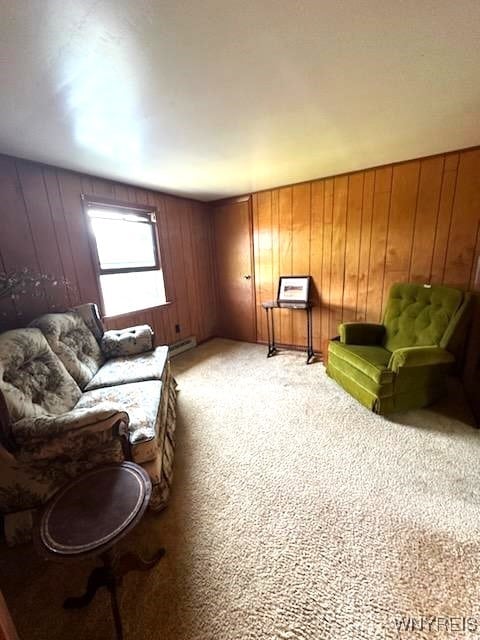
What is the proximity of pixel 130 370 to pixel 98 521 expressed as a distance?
4.33ft

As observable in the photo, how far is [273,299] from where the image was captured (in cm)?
377

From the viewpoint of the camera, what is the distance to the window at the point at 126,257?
2.74 m

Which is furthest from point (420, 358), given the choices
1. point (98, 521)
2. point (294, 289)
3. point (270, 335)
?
point (98, 521)

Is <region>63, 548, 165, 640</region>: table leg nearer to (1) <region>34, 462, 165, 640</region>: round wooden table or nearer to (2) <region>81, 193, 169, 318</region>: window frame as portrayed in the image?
(1) <region>34, 462, 165, 640</region>: round wooden table

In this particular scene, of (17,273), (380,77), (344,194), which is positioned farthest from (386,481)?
(17,273)

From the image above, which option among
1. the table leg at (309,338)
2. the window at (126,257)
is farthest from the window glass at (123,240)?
the table leg at (309,338)

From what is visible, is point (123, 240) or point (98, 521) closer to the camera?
point (98, 521)

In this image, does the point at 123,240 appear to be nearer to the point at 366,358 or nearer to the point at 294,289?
the point at 294,289

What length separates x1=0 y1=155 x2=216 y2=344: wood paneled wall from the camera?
2.05 meters

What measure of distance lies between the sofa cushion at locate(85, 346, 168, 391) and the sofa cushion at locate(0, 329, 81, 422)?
0.20 meters

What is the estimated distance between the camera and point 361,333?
2.70 meters

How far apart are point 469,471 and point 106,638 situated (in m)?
1.99

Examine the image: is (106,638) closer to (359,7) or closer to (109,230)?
(359,7)

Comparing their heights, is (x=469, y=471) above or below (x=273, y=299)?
below
